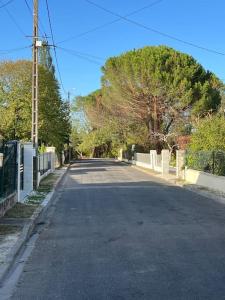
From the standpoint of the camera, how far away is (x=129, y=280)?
23.8 feet

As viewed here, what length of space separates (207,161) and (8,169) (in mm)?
12998

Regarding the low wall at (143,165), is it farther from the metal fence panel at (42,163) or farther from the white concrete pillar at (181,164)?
the white concrete pillar at (181,164)

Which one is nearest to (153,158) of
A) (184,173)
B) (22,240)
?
(184,173)

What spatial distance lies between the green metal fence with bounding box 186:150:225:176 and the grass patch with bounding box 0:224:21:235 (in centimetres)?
1375

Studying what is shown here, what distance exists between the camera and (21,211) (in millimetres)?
14758

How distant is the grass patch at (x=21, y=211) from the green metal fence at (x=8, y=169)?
45cm

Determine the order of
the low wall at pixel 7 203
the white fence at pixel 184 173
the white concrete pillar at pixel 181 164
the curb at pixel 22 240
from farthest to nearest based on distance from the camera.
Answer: the white concrete pillar at pixel 181 164 → the white fence at pixel 184 173 → the low wall at pixel 7 203 → the curb at pixel 22 240

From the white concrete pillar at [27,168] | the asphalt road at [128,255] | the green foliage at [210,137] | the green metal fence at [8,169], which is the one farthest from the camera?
the green foliage at [210,137]

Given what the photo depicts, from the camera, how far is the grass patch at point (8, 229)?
36.3 feet

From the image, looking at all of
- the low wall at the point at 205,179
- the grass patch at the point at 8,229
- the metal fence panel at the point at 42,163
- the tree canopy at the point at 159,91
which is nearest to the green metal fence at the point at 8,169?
the grass patch at the point at 8,229

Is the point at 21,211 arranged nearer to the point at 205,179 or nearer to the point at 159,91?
the point at 205,179

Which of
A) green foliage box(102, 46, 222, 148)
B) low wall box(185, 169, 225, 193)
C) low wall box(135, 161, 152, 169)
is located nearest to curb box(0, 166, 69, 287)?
low wall box(185, 169, 225, 193)

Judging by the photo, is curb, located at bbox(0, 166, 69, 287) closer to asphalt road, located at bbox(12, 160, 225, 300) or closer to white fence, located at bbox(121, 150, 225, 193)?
asphalt road, located at bbox(12, 160, 225, 300)

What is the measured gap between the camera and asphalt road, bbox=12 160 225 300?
6.79 meters
